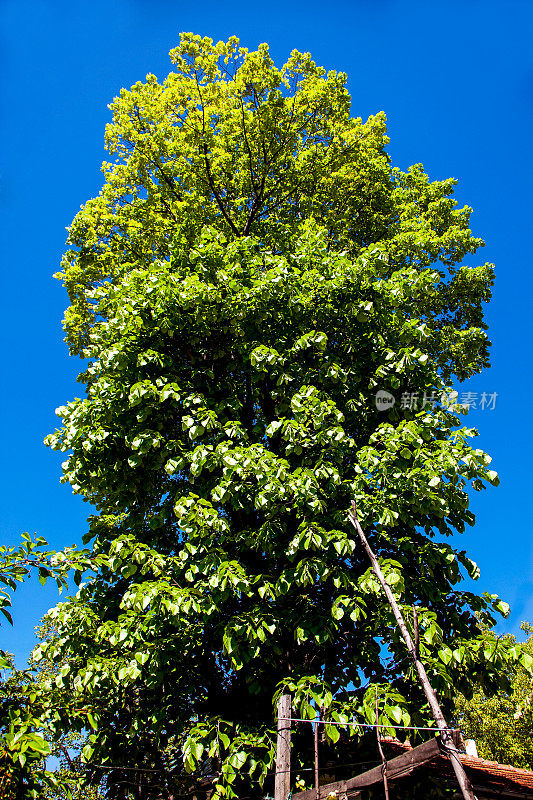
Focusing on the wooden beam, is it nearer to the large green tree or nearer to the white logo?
the large green tree

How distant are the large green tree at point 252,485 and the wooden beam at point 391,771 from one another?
1199mm

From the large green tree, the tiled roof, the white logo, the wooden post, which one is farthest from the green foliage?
the wooden post

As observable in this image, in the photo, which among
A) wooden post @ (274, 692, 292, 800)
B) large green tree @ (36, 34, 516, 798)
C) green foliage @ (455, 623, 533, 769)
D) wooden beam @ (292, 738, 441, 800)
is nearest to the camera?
wooden beam @ (292, 738, 441, 800)

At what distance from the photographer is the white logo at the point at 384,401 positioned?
25.1 feet

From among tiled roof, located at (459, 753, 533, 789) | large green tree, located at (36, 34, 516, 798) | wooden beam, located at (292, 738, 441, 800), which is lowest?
tiled roof, located at (459, 753, 533, 789)

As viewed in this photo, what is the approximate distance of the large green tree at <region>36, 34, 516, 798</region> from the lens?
19.8ft

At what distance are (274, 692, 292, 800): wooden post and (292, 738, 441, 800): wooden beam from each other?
0.16 metres

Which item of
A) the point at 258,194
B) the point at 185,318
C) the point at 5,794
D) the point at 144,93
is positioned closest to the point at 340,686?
the point at 5,794

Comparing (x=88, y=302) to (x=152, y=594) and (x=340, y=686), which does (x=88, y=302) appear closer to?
(x=152, y=594)

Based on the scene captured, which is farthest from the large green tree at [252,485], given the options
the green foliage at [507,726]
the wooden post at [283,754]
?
the green foliage at [507,726]

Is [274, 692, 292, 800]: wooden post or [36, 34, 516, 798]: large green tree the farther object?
[36, 34, 516, 798]: large green tree

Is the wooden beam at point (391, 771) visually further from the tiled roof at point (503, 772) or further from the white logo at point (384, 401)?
the tiled roof at point (503, 772)

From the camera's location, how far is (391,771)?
12.3 ft

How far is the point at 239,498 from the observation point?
6.75m
